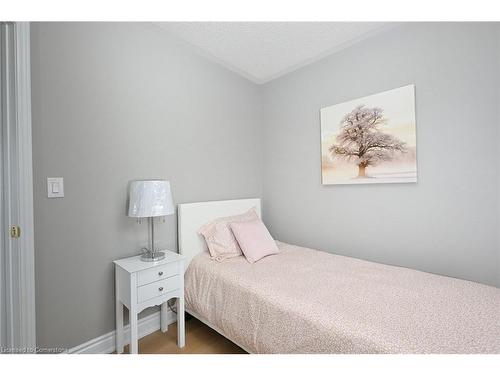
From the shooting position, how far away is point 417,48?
5.81 feet

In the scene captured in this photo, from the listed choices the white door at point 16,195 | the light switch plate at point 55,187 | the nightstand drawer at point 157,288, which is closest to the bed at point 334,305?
the nightstand drawer at point 157,288

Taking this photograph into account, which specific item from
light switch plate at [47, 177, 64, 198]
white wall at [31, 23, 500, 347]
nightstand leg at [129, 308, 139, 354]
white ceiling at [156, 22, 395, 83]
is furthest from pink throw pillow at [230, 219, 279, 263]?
white ceiling at [156, 22, 395, 83]

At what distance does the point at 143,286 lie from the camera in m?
1.56

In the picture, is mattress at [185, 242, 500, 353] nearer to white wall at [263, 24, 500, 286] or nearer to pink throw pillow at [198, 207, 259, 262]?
pink throw pillow at [198, 207, 259, 262]

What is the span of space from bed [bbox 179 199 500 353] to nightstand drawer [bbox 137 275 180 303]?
233mm

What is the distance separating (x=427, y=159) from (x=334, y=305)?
1.28m

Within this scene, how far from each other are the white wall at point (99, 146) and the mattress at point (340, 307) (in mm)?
689

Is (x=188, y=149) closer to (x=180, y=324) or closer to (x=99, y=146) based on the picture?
(x=99, y=146)

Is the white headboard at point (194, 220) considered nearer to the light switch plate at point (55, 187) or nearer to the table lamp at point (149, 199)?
the table lamp at point (149, 199)

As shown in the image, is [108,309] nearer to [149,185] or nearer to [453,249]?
[149,185]

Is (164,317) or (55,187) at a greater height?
(55,187)

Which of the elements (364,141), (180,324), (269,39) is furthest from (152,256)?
(269,39)

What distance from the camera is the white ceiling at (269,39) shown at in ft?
6.38
